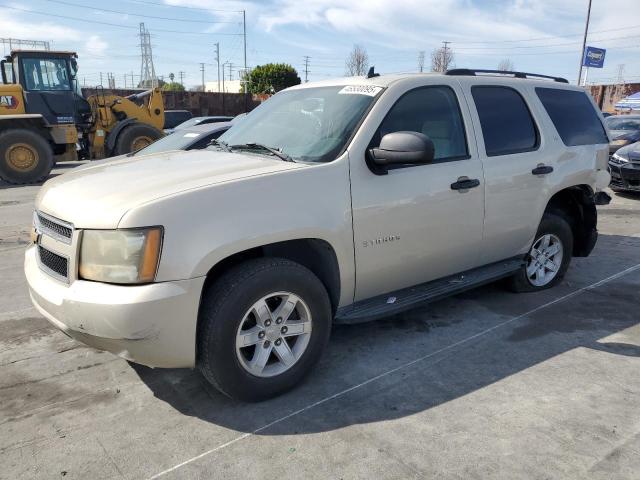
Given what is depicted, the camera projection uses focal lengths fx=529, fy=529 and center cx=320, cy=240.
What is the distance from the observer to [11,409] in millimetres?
3053

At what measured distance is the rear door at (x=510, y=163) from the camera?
4.05m

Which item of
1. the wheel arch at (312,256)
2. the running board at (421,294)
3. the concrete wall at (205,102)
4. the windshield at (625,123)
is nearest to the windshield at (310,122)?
the wheel arch at (312,256)

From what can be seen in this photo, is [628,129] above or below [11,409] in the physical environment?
above

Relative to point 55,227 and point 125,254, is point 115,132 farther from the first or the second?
point 125,254

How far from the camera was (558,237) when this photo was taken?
4.89 meters

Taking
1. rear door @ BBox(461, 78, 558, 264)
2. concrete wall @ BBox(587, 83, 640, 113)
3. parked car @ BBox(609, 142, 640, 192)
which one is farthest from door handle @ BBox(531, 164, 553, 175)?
concrete wall @ BBox(587, 83, 640, 113)

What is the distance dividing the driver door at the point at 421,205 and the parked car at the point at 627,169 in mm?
7706

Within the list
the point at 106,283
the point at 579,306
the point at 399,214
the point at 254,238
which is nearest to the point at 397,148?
the point at 399,214

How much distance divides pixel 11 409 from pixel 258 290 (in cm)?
162

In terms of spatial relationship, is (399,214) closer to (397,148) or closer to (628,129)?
(397,148)

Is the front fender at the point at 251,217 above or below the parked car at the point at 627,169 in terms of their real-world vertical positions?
above

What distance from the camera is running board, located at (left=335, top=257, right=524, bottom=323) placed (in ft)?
11.2

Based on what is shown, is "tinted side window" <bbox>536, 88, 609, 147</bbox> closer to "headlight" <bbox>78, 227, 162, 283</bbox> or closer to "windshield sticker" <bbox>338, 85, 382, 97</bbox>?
"windshield sticker" <bbox>338, 85, 382, 97</bbox>

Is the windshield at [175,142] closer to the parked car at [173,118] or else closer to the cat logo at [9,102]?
the cat logo at [9,102]
